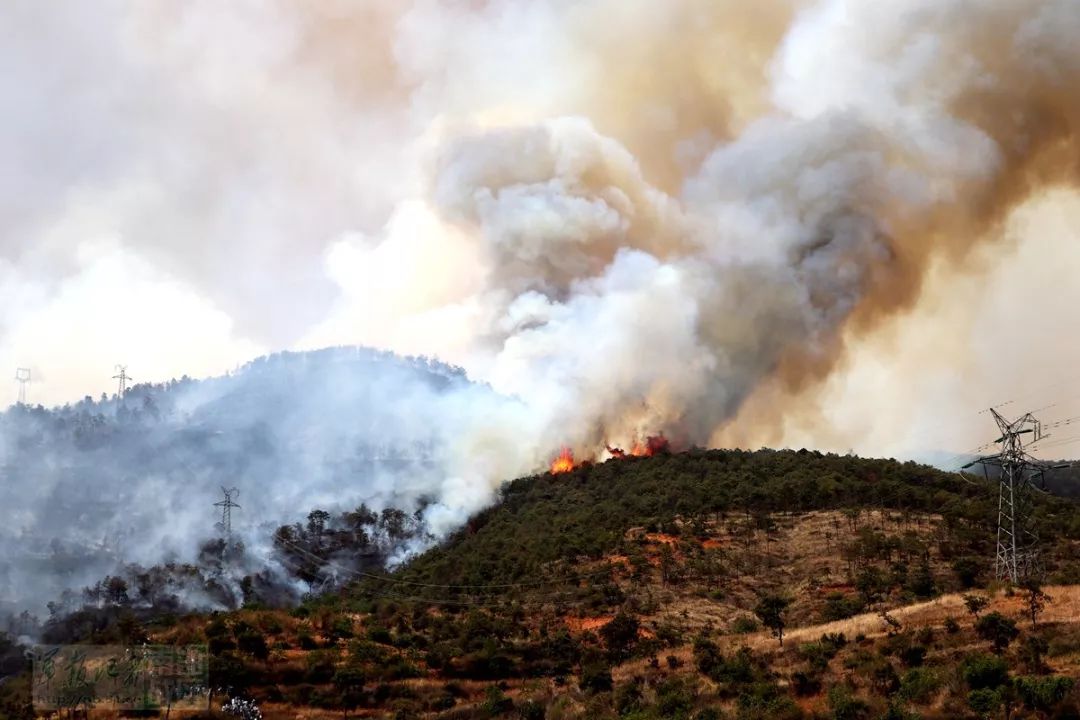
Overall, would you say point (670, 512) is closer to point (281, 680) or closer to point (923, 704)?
point (281, 680)

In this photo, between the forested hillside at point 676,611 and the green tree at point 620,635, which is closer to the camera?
the forested hillside at point 676,611

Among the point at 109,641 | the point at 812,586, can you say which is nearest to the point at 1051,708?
the point at 812,586

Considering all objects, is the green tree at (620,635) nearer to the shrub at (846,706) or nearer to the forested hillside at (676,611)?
the forested hillside at (676,611)

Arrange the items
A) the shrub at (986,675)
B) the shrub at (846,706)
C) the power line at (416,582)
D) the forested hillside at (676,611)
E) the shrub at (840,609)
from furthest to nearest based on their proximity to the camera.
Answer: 1. the power line at (416,582)
2. the shrub at (840,609)
3. the forested hillside at (676,611)
4. the shrub at (986,675)
5. the shrub at (846,706)

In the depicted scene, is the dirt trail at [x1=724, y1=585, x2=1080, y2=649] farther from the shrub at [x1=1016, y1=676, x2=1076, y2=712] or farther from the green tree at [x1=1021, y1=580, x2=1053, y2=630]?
the shrub at [x1=1016, y1=676, x2=1076, y2=712]

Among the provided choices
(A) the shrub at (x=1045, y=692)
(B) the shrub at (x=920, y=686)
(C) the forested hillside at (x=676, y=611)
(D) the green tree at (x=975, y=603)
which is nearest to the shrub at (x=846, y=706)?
(C) the forested hillside at (x=676, y=611)

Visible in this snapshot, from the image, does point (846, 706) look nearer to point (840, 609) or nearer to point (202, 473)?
point (840, 609)

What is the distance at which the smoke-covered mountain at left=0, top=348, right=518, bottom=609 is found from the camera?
117 meters

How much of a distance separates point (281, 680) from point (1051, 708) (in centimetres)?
3836

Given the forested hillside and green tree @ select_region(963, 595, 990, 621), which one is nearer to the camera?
the forested hillside

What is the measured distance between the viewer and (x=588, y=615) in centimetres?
6341

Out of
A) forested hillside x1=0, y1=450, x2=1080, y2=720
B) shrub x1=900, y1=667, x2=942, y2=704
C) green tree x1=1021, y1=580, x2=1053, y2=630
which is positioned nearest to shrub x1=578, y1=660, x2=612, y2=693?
forested hillside x1=0, y1=450, x2=1080, y2=720

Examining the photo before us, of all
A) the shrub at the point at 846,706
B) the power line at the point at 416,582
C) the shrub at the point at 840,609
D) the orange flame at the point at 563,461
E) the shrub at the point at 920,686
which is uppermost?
the orange flame at the point at 563,461

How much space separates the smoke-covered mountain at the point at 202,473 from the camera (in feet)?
385
